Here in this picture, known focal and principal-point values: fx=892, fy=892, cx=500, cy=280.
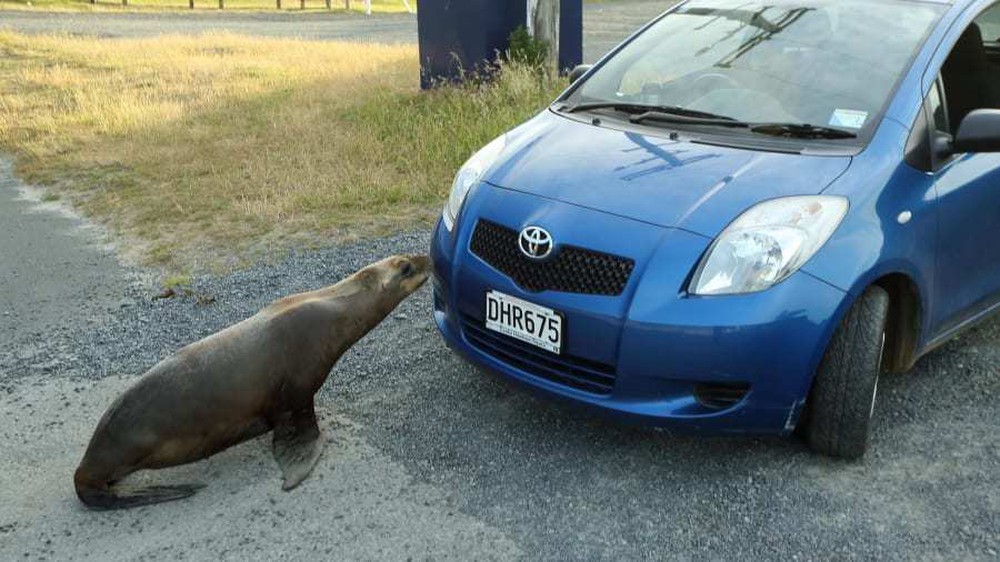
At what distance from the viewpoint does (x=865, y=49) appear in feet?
13.2

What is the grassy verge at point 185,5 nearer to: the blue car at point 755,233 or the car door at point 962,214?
the blue car at point 755,233

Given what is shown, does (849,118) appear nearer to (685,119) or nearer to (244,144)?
(685,119)

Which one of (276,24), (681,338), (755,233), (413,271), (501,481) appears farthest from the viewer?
(276,24)

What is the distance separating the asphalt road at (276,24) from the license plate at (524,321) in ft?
48.9

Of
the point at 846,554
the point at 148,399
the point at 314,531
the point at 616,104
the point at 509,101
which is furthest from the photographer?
the point at 509,101

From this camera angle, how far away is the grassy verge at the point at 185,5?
2886 centimetres

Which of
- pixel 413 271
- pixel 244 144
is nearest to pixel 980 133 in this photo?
pixel 413 271

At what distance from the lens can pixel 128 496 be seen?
3.35 meters

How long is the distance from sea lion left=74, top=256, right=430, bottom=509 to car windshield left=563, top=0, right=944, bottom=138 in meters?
1.78

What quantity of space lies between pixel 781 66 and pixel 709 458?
187 cm

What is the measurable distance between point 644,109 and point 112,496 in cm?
284

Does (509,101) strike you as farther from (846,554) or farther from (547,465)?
(846,554)

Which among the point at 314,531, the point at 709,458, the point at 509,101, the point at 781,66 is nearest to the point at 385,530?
the point at 314,531

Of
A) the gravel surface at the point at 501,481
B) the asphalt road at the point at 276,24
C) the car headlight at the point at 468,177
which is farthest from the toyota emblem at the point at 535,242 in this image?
the asphalt road at the point at 276,24
